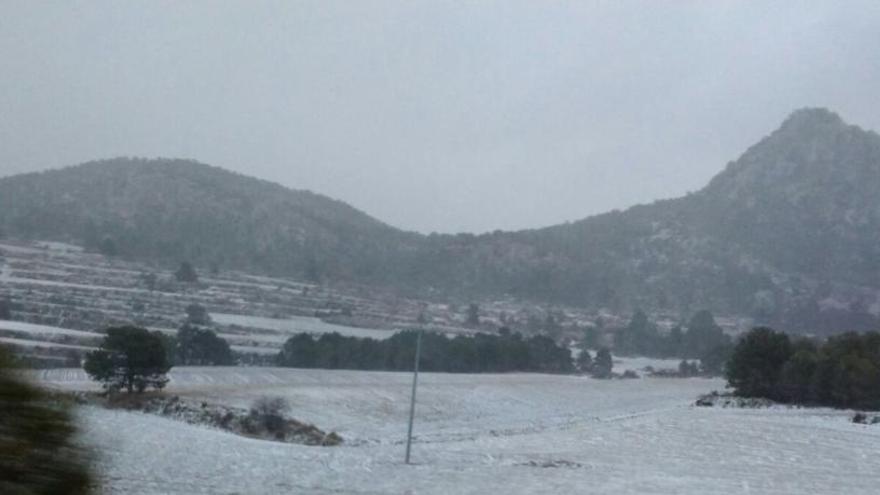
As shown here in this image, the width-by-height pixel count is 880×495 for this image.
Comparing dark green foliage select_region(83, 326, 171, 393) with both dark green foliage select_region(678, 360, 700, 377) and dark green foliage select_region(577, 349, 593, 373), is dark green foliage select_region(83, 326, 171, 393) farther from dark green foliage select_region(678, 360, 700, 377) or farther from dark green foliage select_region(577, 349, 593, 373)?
dark green foliage select_region(678, 360, 700, 377)

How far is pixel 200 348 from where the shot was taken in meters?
30.0

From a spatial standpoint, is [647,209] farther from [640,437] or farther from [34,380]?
[34,380]

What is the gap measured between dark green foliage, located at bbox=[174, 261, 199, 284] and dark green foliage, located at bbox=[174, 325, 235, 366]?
28.2 feet

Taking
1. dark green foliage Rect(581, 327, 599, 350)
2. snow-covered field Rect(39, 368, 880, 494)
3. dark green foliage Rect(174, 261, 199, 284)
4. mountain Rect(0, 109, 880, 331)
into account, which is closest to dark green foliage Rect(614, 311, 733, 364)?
dark green foliage Rect(581, 327, 599, 350)

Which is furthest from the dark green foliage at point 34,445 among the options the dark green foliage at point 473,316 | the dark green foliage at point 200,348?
the dark green foliage at point 473,316

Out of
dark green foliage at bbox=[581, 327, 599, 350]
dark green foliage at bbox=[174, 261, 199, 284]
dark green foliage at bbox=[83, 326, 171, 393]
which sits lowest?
dark green foliage at bbox=[83, 326, 171, 393]

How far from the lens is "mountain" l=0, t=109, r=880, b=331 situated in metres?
45.7

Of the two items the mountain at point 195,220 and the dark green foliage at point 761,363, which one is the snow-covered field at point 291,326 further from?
the dark green foliage at point 761,363

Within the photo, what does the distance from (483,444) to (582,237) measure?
39270 millimetres

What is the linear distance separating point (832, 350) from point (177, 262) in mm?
20797

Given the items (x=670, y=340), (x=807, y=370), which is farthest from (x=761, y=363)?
(x=670, y=340)

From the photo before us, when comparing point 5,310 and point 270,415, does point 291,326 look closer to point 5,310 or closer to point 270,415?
point 5,310

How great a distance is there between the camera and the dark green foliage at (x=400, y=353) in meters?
32.3

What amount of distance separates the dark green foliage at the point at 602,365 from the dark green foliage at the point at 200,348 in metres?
13.3
